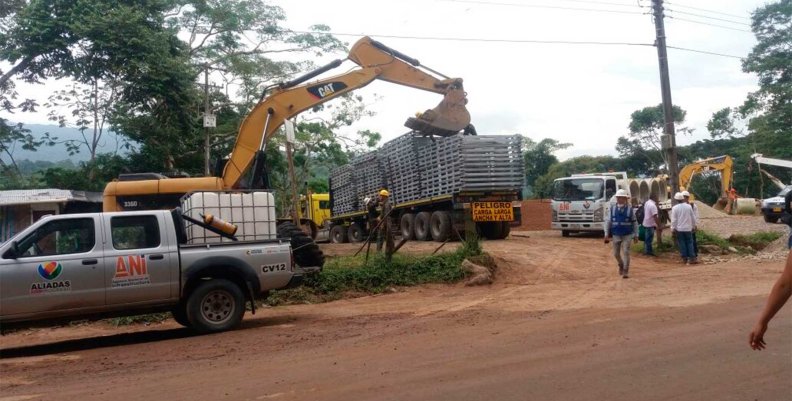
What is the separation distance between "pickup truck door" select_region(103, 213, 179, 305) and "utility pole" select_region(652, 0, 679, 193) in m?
13.2

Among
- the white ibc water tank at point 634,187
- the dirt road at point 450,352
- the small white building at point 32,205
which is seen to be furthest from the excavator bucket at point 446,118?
the white ibc water tank at point 634,187

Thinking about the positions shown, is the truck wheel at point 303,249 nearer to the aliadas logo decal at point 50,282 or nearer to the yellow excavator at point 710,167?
the aliadas logo decal at point 50,282

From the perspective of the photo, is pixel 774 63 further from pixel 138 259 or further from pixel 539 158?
pixel 138 259

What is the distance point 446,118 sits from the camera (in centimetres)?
1625

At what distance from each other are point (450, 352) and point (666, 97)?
43.3 ft

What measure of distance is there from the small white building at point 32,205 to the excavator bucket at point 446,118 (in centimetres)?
860

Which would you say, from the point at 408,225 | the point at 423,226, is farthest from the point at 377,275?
the point at 408,225

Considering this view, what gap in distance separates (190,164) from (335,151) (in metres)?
10.3

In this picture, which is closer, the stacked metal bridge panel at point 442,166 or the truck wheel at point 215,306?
the truck wheel at point 215,306

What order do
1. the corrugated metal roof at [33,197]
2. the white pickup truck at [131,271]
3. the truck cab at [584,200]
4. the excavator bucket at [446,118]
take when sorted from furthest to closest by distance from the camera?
1. the truck cab at [584,200]
2. the corrugated metal roof at [33,197]
3. the excavator bucket at [446,118]
4. the white pickup truck at [131,271]

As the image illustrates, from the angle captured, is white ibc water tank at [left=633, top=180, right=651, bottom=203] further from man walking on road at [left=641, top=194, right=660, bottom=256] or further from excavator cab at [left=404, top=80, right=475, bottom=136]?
excavator cab at [left=404, top=80, right=475, bottom=136]

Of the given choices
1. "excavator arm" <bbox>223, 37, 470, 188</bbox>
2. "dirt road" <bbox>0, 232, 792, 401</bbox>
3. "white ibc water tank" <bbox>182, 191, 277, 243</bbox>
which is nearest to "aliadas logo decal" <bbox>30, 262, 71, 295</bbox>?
"dirt road" <bbox>0, 232, 792, 401</bbox>

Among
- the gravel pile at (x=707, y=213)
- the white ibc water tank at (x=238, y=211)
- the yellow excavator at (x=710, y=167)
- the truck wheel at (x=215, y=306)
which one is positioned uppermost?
the yellow excavator at (x=710, y=167)

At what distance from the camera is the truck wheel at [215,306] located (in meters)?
9.41
